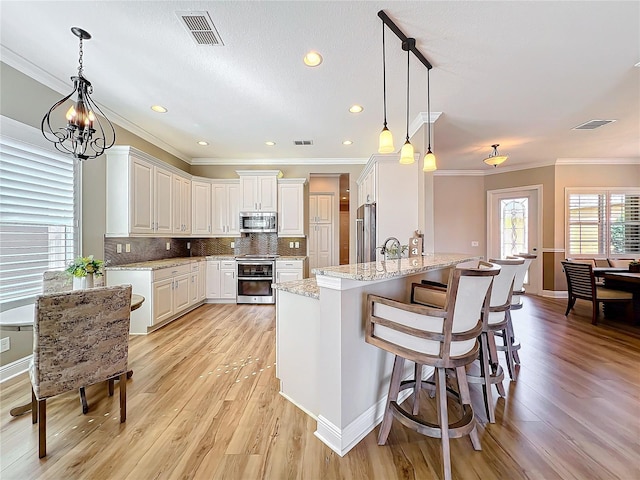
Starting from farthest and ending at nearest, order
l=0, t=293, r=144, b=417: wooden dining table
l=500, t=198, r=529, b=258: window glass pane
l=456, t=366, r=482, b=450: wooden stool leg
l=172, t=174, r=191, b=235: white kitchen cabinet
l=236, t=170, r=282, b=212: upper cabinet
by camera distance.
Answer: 1. l=500, t=198, r=529, b=258: window glass pane
2. l=236, t=170, r=282, b=212: upper cabinet
3. l=172, t=174, r=191, b=235: white kitchen cabinet
4. l=0, t=293, r=144, b=417: wooden dining table
5. l=456, t=366, r=482, b=450: wooden stool leg

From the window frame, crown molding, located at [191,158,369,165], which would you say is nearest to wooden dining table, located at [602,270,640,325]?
the window frame

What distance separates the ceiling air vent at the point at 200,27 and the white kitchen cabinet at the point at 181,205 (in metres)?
2.80

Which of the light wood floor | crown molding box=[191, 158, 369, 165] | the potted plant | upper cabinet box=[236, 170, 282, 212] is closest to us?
the light wood floor

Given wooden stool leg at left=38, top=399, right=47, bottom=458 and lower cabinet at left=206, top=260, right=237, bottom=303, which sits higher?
lower cabinet at left=206, top=260, right=237, bottom=303

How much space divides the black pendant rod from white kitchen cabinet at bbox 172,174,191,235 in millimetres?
3857

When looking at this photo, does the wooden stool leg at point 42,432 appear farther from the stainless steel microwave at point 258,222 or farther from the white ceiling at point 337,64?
the stainless steel microwave at point 258,222

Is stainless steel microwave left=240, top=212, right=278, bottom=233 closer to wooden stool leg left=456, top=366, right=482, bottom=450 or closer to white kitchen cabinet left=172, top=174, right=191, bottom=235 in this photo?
white kitchen cabinet left=172, top=174, right=191, bottom=235

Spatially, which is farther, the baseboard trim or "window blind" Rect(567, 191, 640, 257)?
"window blind" Rect(567, 191, 640, 257)

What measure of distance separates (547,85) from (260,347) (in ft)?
13.6

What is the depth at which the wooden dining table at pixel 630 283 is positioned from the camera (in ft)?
12.0

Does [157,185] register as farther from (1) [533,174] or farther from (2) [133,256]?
(1) [533,174]

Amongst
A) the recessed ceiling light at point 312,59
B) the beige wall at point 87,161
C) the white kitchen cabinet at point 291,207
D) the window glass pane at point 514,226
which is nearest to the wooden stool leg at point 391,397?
the recessed ceiling light at point 312,59

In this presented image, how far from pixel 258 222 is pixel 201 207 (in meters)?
1.11

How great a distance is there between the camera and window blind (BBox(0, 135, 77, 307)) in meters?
2.33
